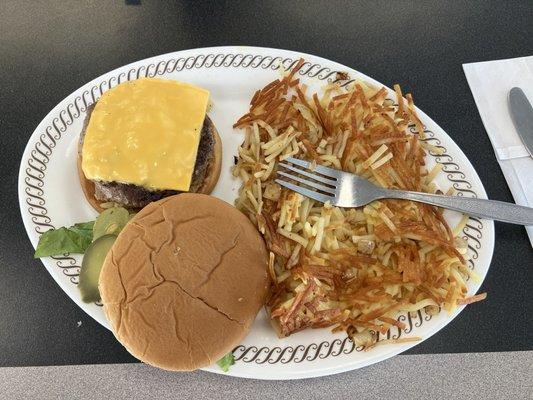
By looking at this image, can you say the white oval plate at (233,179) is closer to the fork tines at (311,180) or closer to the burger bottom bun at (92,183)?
the burger bottom bun at (92,183)

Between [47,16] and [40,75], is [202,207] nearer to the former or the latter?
→ [40,75]

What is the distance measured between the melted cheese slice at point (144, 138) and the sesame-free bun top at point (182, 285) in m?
0.19

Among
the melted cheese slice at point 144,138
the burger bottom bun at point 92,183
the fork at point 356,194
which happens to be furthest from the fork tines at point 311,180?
the melted cheese slice at point 144,138

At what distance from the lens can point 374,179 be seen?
1.86m

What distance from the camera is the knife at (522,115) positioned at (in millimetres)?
2078

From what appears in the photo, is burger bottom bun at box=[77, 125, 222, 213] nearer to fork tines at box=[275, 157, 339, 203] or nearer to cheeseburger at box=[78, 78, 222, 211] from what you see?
cheeseburger at box=[78, 78, 222, 211]

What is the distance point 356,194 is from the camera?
1.82 metres

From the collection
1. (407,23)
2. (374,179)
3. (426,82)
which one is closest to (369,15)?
(407,23)

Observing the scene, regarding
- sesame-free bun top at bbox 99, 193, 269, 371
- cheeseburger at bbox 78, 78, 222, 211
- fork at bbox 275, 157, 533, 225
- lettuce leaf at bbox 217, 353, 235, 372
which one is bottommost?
lettuce leaf at bbox 217, 353, 235, 372

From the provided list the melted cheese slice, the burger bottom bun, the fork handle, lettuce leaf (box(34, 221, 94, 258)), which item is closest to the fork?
the fork handle

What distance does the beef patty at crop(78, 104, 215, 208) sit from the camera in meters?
1.80

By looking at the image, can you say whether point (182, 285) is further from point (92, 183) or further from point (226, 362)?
point (92, 183)

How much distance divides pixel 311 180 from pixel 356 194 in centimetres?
20

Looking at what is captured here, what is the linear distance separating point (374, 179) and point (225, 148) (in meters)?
0.75
